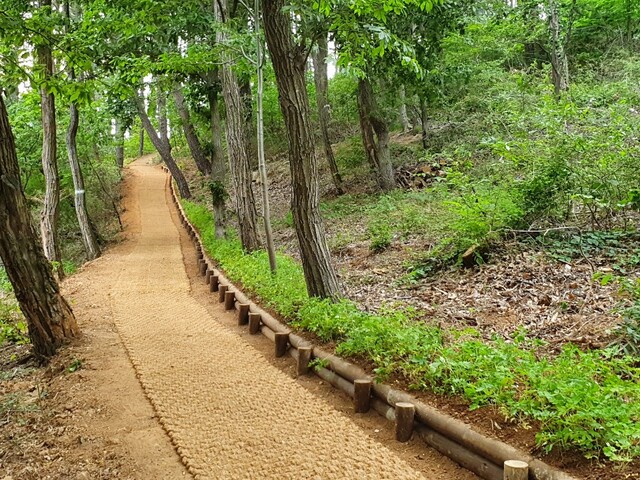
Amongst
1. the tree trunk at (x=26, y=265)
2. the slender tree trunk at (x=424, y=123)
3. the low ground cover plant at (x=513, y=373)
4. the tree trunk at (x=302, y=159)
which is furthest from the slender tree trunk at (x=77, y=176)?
the low ground cover plant at (x=513, y=373)

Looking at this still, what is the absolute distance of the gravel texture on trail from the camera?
3.62 meters

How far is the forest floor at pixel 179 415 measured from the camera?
3.71m

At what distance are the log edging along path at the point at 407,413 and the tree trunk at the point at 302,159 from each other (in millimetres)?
847

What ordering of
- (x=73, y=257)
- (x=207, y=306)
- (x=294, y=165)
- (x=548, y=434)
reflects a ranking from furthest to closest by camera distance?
(x=73, y=257), (x=207, y=306), (x=294, y=165), (x=548, y=434)

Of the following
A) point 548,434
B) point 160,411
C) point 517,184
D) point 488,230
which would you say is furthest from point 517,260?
point 160,411

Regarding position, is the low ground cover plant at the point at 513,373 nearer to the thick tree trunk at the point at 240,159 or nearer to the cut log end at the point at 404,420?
the cut log end at the point at 404,420

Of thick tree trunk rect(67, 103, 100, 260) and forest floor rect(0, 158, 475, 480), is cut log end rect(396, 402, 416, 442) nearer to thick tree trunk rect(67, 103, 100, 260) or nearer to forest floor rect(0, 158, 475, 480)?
forest floor rect(0, 158, 475, 480)

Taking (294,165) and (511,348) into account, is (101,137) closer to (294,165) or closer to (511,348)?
(294,165)

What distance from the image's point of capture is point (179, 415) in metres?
4.66

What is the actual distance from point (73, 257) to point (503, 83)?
15.8 metres

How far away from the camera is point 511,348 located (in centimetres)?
415

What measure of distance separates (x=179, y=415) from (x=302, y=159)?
10.9 ft

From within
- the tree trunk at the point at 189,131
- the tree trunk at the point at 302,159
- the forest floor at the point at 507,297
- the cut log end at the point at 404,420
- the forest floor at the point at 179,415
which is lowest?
the forest floor at the point at 179,415

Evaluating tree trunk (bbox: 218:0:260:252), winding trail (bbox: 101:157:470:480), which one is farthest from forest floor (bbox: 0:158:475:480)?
tree trunk (bbox: 218:0:260:252)
